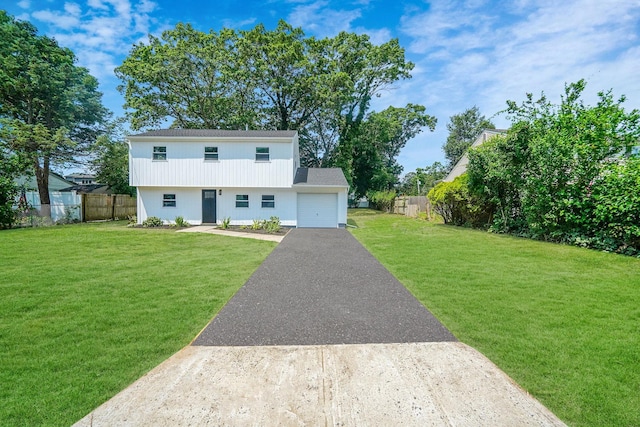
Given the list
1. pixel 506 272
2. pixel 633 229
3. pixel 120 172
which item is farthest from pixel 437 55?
pixel 120 172

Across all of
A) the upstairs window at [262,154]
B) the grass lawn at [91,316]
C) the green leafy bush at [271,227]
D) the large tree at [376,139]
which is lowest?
the grass lawn at [91,316]

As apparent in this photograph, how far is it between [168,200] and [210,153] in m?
3.70

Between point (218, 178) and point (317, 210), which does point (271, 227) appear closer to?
point (317, 210)

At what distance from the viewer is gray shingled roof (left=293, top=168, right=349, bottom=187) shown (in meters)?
17.0

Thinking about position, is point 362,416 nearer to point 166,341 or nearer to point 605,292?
point 166,341

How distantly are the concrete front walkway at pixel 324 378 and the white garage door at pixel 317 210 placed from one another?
12.6 m

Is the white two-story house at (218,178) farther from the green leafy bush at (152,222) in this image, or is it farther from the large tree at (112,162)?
the large tree at (112,162)

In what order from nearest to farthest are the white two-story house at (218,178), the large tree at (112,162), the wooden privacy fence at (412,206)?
1. the white two-story house at (218,178)
2. the large tree at (112,162)
3. the wooden privacy fence at (412,206)

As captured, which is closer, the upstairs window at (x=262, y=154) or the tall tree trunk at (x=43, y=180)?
the upstairs window at (x=262, y=154)

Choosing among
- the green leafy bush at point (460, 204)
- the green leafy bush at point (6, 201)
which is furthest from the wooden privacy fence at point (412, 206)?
the green leafy bush at point (6, 201)

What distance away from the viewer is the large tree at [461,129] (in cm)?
4203

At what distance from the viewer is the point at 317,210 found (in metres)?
17.2

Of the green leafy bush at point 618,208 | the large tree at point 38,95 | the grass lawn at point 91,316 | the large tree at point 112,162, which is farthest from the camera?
the large tree at point 112,162

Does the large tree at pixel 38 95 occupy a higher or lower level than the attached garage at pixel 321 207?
higher
